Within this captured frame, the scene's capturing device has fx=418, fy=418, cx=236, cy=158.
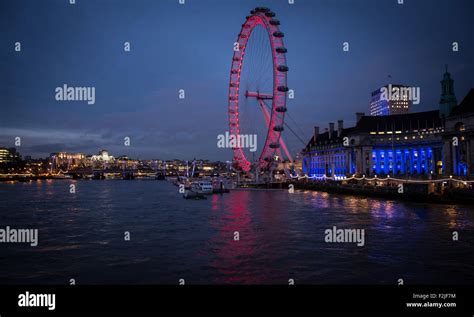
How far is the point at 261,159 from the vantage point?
2830 inches

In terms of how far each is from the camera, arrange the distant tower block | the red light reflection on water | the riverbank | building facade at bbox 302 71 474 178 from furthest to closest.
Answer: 1. building facade at bbox 302 71 474 178
2. the distant tower block
3. the riverbank
4. the red light reflection on water

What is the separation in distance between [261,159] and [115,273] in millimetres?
58284

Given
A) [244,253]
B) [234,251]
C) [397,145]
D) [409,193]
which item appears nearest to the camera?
[244,253]

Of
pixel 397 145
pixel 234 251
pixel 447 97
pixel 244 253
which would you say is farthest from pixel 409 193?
pixel 397 145

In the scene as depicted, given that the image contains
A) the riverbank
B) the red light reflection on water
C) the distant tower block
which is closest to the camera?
the red light reflection on water

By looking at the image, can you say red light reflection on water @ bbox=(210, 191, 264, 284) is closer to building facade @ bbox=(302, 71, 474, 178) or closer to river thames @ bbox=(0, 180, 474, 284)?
river thames @ bbox=(0, 180, 474, 284)

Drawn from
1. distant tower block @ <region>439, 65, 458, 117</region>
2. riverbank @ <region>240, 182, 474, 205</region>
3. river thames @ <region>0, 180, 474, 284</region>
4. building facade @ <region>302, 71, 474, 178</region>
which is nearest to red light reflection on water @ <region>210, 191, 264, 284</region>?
river thames @ <region>0, 180, 474, 284</region>

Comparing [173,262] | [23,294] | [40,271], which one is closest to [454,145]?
[173,262]

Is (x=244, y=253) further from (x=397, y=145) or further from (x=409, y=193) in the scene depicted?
(x=397, y=145)

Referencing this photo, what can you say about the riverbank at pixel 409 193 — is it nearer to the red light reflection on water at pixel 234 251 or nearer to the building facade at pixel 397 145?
the building facade at pixel 397 145

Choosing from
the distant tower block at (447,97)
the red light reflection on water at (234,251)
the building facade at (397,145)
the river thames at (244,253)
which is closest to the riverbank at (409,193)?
the building facade at (397,145)

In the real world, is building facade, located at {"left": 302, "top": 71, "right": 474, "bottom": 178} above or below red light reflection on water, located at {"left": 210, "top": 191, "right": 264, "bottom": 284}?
above

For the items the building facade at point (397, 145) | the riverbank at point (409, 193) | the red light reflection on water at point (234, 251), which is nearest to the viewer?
the red light reflection on water at point (234, 251)

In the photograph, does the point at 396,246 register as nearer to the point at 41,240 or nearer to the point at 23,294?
the point at 23,294
